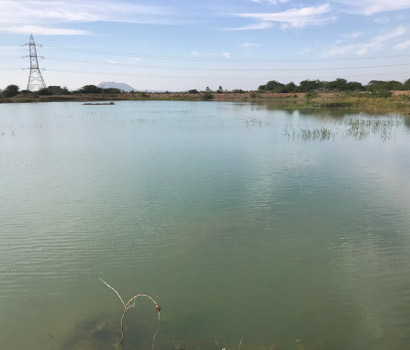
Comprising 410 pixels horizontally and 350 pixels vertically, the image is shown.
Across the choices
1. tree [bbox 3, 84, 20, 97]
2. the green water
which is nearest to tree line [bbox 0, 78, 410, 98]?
tree [bbox 3, 84, 20, 97]

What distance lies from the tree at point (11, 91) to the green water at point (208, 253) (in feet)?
141

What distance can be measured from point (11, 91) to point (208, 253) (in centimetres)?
5076

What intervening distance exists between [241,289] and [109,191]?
397cm

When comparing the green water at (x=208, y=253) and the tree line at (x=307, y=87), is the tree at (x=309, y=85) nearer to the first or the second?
the tree line at (x=307, y=87)

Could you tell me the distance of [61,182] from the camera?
7258 mm

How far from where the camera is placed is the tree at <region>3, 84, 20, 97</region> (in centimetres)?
4453

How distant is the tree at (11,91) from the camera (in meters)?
44.5

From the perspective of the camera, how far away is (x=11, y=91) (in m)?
45.2

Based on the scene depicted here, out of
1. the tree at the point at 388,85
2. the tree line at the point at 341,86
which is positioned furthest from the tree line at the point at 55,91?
the tree at the point at 388,85

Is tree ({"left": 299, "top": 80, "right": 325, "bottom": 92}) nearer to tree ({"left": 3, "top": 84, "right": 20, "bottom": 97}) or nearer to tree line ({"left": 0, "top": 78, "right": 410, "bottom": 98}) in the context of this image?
tree line ({"left": 0, "top": 78, "right": 410, "bottom": 98})

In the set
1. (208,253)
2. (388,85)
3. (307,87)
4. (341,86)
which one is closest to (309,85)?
(307,87)

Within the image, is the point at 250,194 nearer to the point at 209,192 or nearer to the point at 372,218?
the point at 209,192

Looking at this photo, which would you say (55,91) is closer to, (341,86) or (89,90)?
(89,90)

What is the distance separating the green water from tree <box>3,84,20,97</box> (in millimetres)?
42896
